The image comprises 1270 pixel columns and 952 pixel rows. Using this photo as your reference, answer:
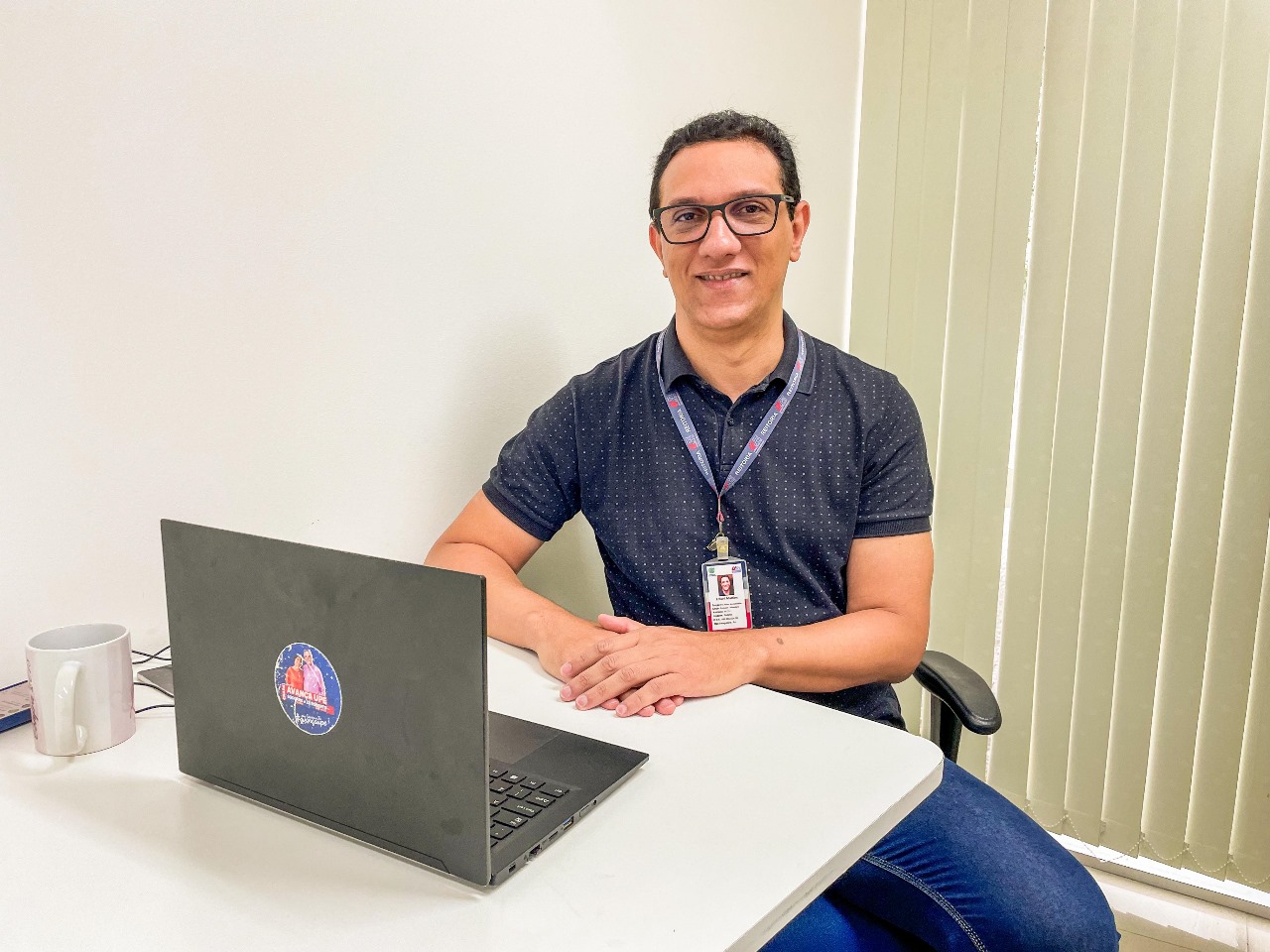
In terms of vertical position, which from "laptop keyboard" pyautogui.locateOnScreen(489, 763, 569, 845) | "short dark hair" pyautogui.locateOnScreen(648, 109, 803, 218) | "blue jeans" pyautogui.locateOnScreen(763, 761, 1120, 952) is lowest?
"blue jeans" pyautogui.locateOnScreen(763, 761, 1120, 952)

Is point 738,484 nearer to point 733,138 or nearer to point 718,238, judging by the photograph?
point 718,238

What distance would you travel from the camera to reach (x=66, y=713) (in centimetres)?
93

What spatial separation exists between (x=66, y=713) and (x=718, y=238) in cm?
115

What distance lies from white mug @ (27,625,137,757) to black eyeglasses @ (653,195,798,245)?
1.06 meters

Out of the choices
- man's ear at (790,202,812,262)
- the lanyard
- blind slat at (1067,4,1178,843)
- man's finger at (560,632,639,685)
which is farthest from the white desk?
blind slat at (1067,4,1178,843)

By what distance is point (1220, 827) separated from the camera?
82.6 inches

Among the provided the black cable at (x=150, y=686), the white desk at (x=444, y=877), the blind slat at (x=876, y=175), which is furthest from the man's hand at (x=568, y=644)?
the blind slat at (x=876, y=175)

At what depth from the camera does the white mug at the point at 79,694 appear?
36.4 inches

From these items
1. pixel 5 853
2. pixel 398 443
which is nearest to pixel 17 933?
pixel 5 853

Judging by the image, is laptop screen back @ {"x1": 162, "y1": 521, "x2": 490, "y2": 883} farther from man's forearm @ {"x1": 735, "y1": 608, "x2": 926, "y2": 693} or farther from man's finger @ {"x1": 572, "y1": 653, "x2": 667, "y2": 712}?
man's forearm @ {"x1": 735, "y1": 608, "x2": 926, "y2": 693}

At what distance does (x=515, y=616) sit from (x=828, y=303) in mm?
1542

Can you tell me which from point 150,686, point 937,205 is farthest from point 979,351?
point 150,686

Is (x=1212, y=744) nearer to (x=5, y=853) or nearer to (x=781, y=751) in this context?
(x=781, y=751)

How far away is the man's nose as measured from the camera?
1.54m
